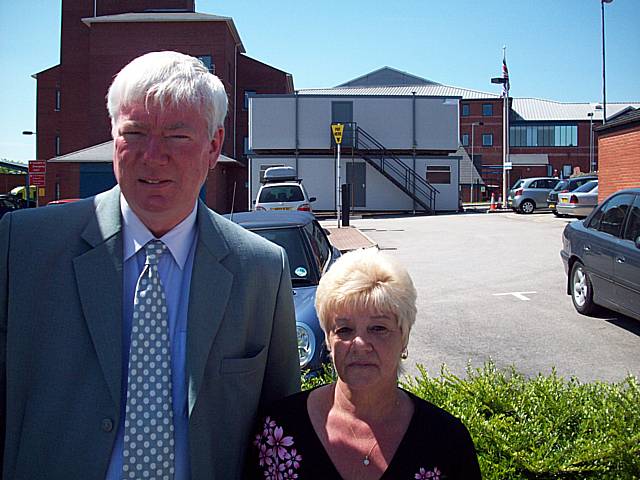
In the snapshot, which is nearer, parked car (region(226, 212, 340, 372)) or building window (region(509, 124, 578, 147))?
parked car (region(226, 212, 340, 372))

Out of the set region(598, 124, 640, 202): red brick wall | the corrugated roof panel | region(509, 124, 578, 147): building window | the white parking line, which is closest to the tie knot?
the white parking line

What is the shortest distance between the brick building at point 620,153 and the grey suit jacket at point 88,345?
66.9ft

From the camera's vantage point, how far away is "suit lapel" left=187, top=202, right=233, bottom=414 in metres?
2.03

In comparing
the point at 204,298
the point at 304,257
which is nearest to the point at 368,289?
the point at 204,298

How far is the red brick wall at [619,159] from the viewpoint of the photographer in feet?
67.4

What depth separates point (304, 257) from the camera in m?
6.68

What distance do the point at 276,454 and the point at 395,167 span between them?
3547 centimetres

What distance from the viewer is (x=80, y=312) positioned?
1978mm

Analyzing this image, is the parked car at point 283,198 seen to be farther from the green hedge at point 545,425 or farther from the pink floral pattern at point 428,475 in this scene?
the pink floral pattern at point 428,475

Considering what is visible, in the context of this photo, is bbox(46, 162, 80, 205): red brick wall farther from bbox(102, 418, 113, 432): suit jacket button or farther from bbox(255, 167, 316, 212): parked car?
bbox(102, 418, 113, 432): suit jacket button

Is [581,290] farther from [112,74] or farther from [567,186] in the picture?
[112,74]

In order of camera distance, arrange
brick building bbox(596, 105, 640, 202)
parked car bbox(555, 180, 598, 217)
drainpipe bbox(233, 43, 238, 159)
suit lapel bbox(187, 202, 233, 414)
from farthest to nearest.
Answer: drainpipe bbox(233, 43, 238, 159) → parked car bbox(555, 180, 598, 217) → brick building bbox(596, 105, 640, 202) → suit lapel bbox(187, 202, 233, 414)

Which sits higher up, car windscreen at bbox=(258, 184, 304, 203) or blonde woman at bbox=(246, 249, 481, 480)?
car windscreen at bbox=(258, 184, 304, 203)

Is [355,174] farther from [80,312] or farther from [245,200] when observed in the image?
[80,312]
